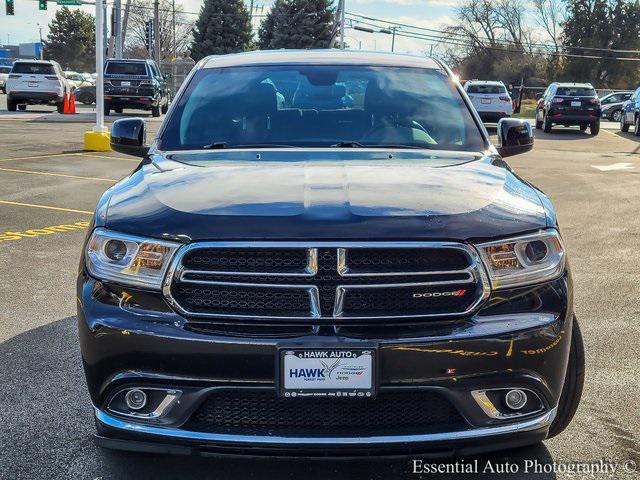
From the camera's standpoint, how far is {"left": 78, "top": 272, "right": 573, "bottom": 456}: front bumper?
104 inches

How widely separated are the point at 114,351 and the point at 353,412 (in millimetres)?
820

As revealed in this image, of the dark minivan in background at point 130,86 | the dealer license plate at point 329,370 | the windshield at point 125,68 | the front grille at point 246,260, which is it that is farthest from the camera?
the windshield at point 125,68

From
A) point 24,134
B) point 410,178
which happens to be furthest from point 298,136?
point 24,134

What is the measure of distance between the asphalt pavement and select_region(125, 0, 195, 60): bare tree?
225ft

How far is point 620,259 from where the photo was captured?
7.30m

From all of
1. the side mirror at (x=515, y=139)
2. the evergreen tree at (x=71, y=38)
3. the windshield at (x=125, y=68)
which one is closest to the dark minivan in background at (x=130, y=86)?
the windshield at (x=125, y=68)

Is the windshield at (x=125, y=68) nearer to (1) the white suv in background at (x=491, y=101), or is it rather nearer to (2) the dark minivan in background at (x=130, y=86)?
(2) the dark minivan in background at (x=130, y=86)

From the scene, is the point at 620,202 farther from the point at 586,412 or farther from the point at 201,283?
the point at 201,283

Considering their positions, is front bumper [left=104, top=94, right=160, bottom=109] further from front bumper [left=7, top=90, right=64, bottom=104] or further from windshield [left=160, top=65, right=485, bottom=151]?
windshield [left=160, top=65, right=485, bottom=151]

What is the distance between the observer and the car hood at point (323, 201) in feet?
8.98

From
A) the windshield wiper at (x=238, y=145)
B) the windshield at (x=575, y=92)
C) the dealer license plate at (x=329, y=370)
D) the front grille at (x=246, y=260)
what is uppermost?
the windshield at (x=575, y=92)

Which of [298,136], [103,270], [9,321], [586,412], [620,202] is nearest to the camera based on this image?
[103,270]

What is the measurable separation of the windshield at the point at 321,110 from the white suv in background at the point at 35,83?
86.9 feet

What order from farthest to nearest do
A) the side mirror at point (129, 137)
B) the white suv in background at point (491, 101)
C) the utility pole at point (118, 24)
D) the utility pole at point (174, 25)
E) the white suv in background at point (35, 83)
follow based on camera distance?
the utility pole at point (174, 25)
the utility pole at point (118, 24)
the white suv in background at point (35, 83)
the white suv in background at point (491, 101)
the side mirror at point (129, 137)
